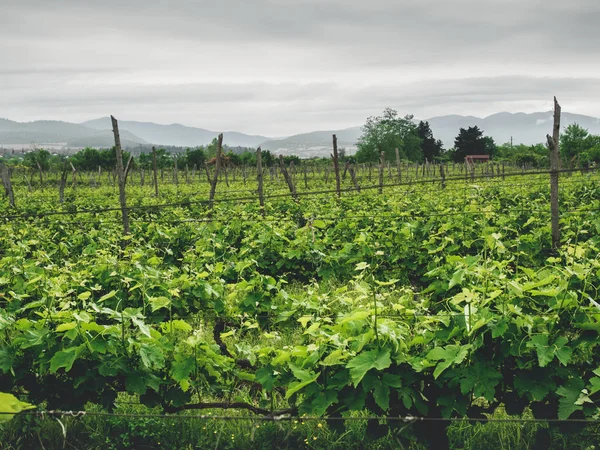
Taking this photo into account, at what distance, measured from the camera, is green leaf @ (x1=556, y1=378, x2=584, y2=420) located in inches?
127

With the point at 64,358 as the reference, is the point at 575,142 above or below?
above

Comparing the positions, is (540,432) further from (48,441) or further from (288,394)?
(48,441)

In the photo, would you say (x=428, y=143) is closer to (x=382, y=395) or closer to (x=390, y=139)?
(x=390, y=139)

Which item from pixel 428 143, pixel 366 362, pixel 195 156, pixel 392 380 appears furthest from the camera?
pixel 428 143

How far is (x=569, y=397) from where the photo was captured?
130 inches

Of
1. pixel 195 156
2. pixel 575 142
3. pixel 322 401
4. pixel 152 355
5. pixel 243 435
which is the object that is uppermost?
pixel 575 142

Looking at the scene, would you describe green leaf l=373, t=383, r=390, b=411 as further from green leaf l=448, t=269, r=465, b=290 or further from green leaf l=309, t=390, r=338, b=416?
green leaf l=448, t=269, r=465, b=290

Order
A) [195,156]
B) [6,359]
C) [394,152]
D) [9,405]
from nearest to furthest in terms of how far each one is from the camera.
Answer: [9,405], [6,359], [195,156], [394,152]

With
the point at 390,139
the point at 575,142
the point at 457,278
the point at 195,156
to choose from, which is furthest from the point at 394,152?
the point at 457,278

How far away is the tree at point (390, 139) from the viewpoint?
95750 mm

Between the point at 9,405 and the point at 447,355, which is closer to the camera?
the point at 9,405

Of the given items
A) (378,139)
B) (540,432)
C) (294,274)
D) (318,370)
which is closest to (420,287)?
(294,274)

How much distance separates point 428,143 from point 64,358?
347ft

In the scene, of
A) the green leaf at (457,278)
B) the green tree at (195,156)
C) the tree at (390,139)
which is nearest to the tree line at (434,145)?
the tree at (390,139)
